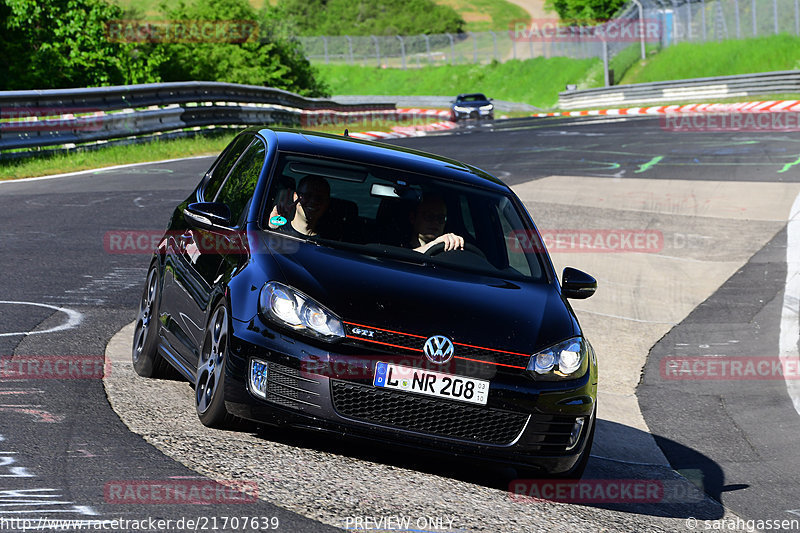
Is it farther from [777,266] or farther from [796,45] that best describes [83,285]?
[796,45]

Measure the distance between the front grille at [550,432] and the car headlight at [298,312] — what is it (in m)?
1.00

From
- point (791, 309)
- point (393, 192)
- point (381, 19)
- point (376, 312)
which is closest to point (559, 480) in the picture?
point (376, 312)

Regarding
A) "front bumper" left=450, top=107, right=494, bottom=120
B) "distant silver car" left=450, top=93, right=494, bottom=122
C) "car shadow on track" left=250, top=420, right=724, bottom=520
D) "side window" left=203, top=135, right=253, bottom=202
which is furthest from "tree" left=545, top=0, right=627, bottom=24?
"car shadow on track" left=250, top=420, right=724, bottom=520

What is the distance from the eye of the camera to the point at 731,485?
648 cm

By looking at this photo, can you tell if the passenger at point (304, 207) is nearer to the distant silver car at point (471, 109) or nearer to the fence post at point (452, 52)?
the distant silver car at point (471, 109)

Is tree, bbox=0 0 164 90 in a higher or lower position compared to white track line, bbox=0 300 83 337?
higher

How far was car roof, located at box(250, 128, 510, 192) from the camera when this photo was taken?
674 cm

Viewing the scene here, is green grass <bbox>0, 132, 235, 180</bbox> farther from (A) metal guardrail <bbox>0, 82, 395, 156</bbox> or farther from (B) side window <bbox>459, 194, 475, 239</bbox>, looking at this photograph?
(B) side window <bbox>459, 194, 475, 239</bbox>

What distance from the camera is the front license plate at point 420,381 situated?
5258 millimetres

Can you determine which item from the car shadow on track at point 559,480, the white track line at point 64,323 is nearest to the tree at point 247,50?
the white track line at point 64,323

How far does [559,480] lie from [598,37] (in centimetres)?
6307

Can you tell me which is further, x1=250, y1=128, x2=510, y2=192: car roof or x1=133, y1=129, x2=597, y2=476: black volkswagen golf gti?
x1=250, y1=128, x2=510, y2=192: car roof

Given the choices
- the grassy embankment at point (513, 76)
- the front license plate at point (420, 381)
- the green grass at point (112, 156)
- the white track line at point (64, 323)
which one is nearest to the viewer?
the front license plate at point (420, 381)

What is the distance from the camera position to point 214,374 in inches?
221
